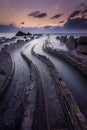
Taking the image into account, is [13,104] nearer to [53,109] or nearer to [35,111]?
[35,111]

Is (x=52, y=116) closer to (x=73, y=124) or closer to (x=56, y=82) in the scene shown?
(x=73, y=124)

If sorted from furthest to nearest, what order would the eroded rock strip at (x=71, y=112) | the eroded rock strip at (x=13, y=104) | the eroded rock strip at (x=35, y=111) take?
1. the eroded rock strip at (x=13, y=104)
2. the eroded rock strip at (x=35, y=111)
3. the eroded rock strip at (x=71, y=112)

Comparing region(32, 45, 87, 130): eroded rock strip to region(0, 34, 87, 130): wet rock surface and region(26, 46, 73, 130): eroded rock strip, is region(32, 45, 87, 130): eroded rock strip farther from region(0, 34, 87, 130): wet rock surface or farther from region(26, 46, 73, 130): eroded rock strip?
region(26, 46, 73, 130): eroded rock strip

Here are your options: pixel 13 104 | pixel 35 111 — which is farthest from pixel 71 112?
pixel 13 104

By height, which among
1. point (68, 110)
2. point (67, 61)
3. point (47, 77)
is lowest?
point (67, 61)

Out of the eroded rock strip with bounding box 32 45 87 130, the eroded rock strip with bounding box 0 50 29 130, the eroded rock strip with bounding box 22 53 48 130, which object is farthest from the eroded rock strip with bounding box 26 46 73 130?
the eroded rock strip with bounding box 0 50 29 130

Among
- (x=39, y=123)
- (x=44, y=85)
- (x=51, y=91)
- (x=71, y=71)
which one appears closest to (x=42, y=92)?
(x=51, y=91)

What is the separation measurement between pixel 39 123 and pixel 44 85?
23.0 feet

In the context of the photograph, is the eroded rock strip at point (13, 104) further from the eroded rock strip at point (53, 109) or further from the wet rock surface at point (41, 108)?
the eroded rock strip at point (53, 109)

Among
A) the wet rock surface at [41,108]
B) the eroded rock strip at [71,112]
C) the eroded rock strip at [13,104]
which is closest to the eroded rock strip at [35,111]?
the wet rock surface at [41,108]

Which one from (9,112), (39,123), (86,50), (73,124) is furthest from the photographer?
(86,50)

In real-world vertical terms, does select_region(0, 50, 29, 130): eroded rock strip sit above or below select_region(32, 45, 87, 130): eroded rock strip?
below

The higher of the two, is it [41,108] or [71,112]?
[71,112]

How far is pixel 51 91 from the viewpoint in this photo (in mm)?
15539
